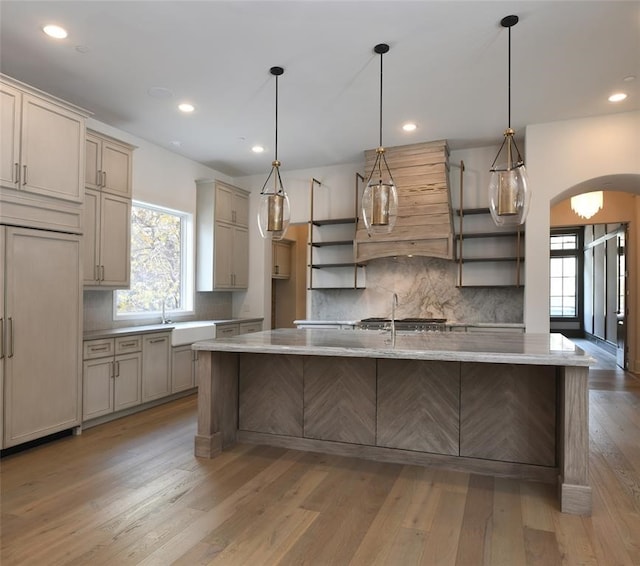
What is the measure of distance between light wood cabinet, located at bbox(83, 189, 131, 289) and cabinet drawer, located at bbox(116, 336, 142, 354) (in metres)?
0.54

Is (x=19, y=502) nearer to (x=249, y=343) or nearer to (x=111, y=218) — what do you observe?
(x=249, y=343)

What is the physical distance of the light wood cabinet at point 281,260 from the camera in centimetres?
780

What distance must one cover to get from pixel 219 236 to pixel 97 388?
8.88 feet

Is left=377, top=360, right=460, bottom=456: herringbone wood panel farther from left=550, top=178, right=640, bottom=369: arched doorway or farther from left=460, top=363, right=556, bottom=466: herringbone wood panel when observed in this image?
left=550, top=178, right=640, bottom=369: arched doorway

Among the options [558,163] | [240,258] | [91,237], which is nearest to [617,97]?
[558,163]

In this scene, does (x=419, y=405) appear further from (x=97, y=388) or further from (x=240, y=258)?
(x=240, y=258)

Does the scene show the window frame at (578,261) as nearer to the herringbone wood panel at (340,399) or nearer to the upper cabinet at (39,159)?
the herringbone wood panel at (340,399)

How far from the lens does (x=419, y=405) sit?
122 inches

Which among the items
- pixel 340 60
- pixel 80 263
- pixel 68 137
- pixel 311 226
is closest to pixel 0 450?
pixel 80 263

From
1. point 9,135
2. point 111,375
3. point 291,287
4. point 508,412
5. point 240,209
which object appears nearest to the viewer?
point 508,412

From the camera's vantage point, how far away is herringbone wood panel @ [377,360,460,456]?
3037 mm

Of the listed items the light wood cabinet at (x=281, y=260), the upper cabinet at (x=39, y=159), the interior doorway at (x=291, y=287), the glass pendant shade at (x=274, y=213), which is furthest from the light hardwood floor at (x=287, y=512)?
the interior doorway at (x=291, y=287)

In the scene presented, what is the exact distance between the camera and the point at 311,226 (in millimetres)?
6387

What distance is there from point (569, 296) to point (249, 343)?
11.9 meters
